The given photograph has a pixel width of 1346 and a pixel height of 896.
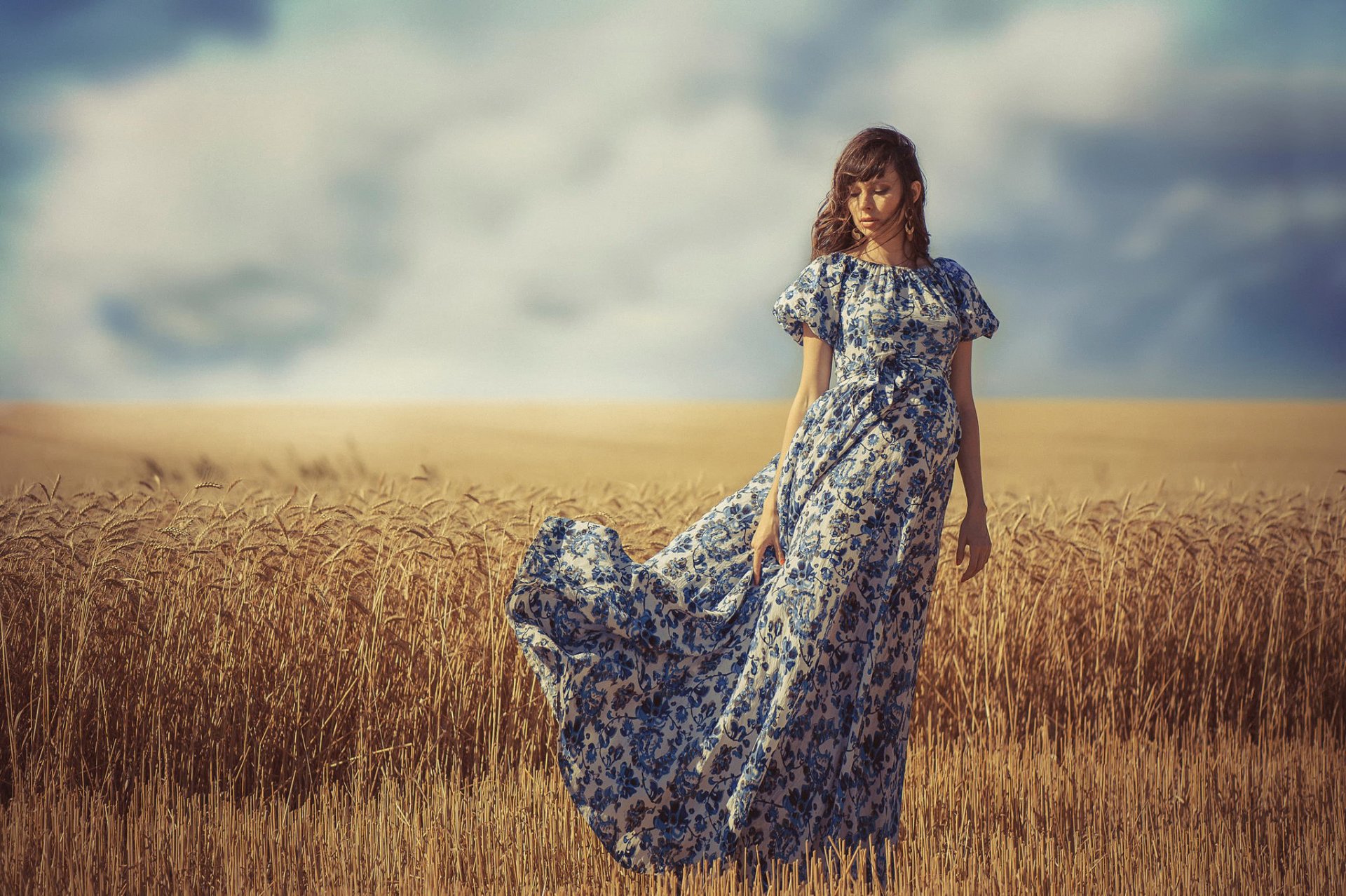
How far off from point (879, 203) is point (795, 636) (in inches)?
44.0

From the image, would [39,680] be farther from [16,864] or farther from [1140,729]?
[1140,729]

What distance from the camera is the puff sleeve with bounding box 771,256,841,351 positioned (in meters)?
2.89

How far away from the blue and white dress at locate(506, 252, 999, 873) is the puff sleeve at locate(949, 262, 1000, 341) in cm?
6

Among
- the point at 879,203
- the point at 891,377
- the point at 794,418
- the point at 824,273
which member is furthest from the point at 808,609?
the point at 879,203

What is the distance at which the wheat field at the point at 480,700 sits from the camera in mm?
2998

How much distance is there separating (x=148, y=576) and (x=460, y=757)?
4.27 ft

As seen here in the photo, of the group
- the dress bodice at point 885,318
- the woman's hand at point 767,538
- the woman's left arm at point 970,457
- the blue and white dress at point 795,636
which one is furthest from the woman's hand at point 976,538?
the woman's hand at point 767,538

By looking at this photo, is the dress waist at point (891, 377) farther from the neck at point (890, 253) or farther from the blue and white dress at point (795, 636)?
the neck at point (890, 253)

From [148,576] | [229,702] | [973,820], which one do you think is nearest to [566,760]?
[973,820]

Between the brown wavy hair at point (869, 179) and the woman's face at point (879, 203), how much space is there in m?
0.01

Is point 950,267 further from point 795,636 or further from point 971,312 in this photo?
point 795,636

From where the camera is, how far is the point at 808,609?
8.77ft

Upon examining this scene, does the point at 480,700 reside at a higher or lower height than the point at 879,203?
lower

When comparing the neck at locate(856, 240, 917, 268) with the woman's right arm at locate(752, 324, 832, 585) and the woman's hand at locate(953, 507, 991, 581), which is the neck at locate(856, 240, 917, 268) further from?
the woman's hand at locate(953, 507, 991, 581)
